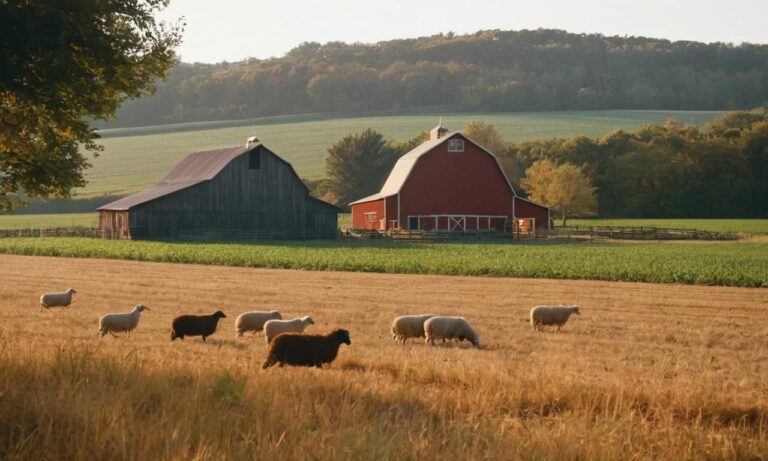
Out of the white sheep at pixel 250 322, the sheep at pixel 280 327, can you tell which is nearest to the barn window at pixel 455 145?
the white sheep at pixel 250 322

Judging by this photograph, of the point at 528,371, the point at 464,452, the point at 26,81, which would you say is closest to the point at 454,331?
the point at 528,371

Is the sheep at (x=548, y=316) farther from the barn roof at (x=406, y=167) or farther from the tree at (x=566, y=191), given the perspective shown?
the tree at (x=566, y=191)

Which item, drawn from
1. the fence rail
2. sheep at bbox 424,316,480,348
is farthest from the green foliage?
sheep at bbox 424,316,480,348

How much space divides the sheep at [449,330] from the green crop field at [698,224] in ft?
194

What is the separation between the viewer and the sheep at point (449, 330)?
1800 cm

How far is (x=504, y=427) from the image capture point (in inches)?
319

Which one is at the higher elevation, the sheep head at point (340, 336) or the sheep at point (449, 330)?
the sheep head at point (340, 336)

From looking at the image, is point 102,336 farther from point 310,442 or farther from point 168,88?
point 168,88

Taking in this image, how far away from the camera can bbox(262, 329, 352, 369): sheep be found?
13070mm

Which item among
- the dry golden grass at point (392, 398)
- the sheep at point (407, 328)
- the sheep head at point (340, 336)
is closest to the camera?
the dry golden grass at point (392, 398)

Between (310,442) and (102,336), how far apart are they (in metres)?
12.3

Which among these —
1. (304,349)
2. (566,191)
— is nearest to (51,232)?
(566,191)

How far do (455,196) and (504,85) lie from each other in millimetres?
95102

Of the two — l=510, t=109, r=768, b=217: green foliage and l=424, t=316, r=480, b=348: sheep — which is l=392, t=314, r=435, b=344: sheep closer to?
l=424, t=316, r=480, b=348: sheep
